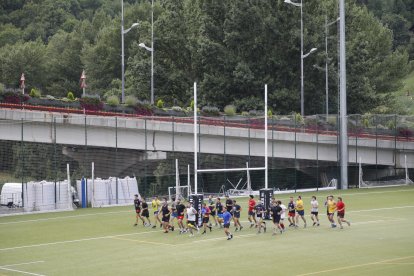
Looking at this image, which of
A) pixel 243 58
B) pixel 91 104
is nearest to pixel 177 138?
pixel 91 104

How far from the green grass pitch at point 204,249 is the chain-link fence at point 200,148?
14048mm

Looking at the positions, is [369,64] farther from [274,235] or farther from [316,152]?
[274,235]

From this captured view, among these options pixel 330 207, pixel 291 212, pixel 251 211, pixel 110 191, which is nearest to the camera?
pixel 330 207

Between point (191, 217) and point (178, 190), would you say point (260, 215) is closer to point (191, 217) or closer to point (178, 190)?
point (191, 217)

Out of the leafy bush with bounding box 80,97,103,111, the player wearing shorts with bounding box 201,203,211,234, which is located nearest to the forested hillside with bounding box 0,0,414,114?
the leafy bush with bounding box 80,97,103,111

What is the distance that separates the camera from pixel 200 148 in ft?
213

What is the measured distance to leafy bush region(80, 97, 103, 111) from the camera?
6700 centimetres

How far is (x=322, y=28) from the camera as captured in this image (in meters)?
91.8

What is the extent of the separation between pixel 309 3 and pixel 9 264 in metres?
68.8

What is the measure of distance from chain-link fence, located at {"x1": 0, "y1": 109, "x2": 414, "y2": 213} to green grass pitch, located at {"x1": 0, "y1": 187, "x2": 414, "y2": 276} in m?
14.0

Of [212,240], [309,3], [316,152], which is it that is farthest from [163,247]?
[309,3]

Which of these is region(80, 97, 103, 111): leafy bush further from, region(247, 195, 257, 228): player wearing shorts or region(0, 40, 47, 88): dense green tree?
region(0, 40, 47, 88): dense green tree

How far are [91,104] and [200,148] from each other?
32.4 ft

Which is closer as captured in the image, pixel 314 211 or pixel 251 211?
pixel 251 211
